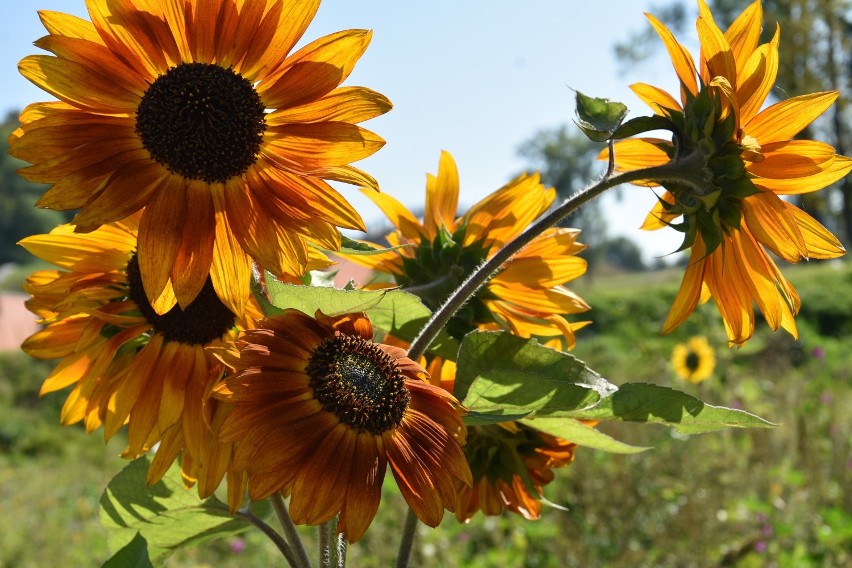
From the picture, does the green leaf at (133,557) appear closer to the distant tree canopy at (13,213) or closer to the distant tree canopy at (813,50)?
the distant tree canopy at (813,50)

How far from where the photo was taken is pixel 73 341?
0.78 meters

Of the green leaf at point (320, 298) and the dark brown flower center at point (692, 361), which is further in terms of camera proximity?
the dark brown flower center at point (692, 361)

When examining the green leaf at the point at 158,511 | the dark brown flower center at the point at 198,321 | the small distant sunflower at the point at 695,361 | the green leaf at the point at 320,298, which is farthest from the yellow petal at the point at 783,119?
the small distant sunflower at the point at 695,361

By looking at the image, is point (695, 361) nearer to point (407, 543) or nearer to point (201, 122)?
point (407, 543)

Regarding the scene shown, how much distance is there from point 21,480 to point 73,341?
623 cm

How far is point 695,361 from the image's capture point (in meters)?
4.99

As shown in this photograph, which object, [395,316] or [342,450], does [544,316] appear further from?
[342,450]

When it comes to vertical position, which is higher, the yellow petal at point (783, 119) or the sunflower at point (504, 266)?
the yellow petal at point (783, 119)

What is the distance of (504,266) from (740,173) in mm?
228

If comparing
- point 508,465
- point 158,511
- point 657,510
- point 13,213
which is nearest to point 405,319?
point 508,465

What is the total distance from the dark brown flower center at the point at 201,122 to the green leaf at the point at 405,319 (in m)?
0.15

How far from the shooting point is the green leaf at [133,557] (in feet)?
2.19

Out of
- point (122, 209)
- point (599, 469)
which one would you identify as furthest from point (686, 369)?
point (122, 209)

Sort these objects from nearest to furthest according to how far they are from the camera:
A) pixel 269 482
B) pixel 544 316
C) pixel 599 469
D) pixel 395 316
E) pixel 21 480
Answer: pixel 269 482 → pixel 395 316 → pixel 544 316 → pixel 599 469 → pixel 21 480
